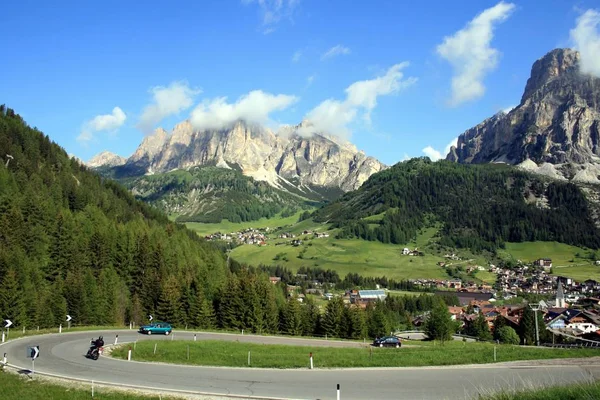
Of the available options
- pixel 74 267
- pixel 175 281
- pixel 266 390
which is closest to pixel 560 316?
pixel 175 281

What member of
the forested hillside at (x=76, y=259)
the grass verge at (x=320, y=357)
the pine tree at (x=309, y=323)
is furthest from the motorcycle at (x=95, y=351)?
the pine tree at (x=309, y=323)

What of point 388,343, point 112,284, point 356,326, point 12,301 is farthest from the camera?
point 356,326

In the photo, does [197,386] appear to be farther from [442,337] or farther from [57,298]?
[442,337]

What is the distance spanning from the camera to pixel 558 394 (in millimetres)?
17688

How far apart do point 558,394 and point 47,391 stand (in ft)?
96.4

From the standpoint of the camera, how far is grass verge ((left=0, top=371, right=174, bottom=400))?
29047 mm

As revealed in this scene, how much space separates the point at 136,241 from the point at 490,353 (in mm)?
82459

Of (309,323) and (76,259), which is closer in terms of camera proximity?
(76,259)

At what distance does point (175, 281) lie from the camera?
299ft

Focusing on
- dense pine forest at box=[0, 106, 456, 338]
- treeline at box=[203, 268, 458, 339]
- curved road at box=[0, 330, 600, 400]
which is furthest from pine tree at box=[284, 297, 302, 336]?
curved road at box=[0, 330, 600, 400]

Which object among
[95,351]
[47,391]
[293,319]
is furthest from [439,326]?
[47,391]

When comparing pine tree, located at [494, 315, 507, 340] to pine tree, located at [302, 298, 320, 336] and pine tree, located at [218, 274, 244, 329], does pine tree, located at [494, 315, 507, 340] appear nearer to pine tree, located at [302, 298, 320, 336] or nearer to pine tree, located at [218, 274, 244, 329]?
pine tree, located at [302, 298, 320, 336]

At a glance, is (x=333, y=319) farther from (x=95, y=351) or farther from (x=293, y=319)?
(x=95, y=351)

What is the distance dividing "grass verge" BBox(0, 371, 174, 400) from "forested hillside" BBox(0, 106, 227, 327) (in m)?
43.7
